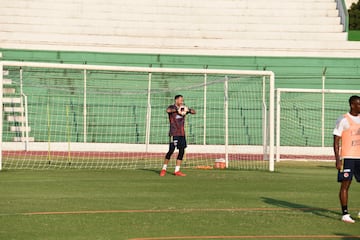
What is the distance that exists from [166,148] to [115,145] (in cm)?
180

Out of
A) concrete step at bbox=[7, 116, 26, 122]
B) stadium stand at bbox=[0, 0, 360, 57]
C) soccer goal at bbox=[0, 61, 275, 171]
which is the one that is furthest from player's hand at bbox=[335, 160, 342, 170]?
stadium stand at bbox=[0, 0, 360, 57]

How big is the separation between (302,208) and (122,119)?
66.3ft

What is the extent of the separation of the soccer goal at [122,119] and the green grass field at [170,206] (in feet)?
29.1

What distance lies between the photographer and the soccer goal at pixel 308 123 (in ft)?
113

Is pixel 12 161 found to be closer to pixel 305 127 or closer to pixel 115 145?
pixel 115 145

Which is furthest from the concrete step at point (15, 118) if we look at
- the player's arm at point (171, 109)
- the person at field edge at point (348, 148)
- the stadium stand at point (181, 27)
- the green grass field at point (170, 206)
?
the person at field edge at point (348, 148)

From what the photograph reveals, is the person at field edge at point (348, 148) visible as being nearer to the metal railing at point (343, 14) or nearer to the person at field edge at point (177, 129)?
the person at field edge at point (177, 129)

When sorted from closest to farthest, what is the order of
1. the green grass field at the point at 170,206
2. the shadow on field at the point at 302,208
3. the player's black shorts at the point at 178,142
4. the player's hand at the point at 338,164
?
the green grass field at the point at 170,206
the player's hand at the point at 338,164
the shadow on field at the point at 302,208
the player's black shorts at the point at 178,142

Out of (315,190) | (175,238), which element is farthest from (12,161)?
(175,238)

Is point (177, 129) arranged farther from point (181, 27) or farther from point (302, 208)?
point (181, 27)

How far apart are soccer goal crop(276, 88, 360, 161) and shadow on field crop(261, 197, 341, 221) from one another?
57.4 feet

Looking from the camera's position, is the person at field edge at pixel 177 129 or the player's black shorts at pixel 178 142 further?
the player's black shorts at pixel 178 142

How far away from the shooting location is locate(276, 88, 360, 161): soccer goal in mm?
34500

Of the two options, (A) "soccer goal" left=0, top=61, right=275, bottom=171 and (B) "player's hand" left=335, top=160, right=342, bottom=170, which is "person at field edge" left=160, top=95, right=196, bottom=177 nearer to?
(A) "soccer goal" left=0, top=61, right=275, bottom=171
